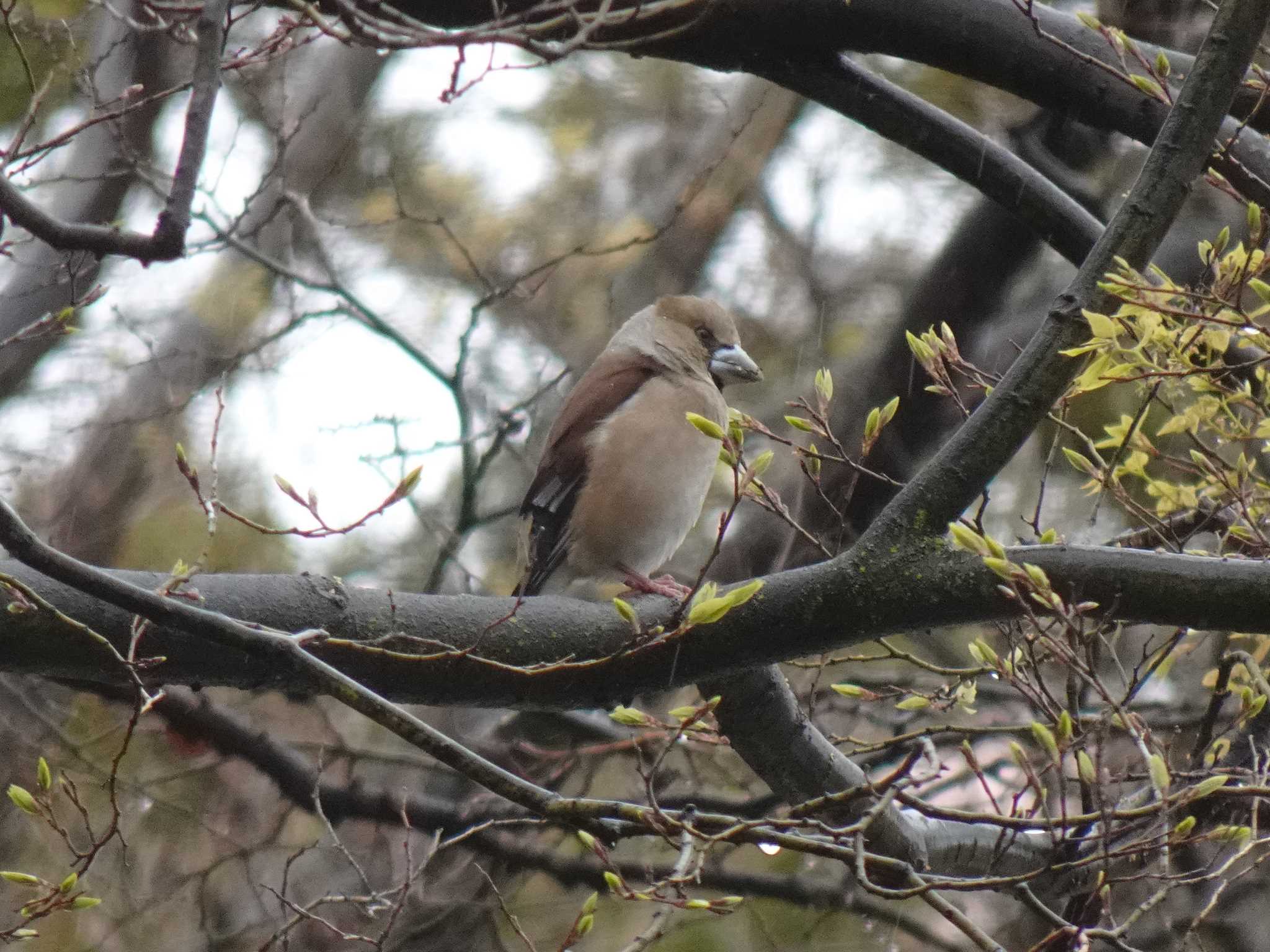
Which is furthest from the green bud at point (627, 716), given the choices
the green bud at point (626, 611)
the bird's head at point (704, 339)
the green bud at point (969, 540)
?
the bird's head at point (704, 339)

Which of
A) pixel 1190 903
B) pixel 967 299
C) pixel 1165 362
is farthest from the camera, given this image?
pixel 967 299

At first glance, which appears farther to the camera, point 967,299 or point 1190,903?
point 967,299

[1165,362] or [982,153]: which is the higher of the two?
[982,153]

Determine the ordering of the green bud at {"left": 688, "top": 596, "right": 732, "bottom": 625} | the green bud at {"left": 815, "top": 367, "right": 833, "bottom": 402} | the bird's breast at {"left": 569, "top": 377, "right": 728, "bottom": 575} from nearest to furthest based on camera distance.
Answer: the green bud at {"left": 688, "top": 596, "right": 732, "bottom": 625}, the green bud at {"left": 815, "top": 367, "right": 833, "bottom": 402}, the bird's breast at {"left": 569, "top": 377, "right": 728, "bottom": 575}

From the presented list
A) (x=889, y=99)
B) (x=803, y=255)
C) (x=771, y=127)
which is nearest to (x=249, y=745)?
(x=889, y=99)

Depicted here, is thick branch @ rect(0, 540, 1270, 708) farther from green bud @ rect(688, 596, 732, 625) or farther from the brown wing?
the brown wing

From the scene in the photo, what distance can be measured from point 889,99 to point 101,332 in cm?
514

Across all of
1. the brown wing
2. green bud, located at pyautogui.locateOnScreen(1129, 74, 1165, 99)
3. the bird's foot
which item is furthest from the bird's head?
green bud, located at pyautogui.locateOnScreen(1129, 74, 1165, 99)

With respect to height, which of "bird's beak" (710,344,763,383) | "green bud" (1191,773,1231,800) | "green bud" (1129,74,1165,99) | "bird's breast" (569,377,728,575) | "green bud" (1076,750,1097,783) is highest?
"bird's beak" (710,344,763,383)

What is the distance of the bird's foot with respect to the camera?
A: 487cm

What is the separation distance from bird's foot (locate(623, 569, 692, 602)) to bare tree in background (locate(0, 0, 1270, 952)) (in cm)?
54

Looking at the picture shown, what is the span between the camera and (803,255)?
8625mm

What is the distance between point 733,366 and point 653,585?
136 centimetres

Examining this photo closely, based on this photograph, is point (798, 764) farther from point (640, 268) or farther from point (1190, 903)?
point (640, 268)
